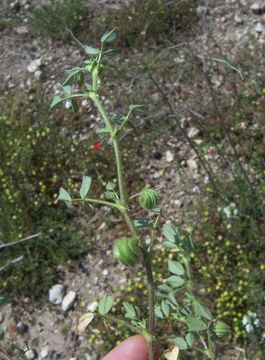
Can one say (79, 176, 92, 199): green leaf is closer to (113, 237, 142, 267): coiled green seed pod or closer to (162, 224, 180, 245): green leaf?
(113, 237, 142, 267): coiled green seed pod

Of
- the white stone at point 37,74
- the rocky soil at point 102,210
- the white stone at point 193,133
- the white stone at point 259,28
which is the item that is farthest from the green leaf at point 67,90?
the white stone at point 37,74

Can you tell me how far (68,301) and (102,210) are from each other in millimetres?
648

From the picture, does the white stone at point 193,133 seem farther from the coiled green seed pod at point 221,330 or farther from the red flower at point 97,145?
the coiled green seed pod at point 221,330

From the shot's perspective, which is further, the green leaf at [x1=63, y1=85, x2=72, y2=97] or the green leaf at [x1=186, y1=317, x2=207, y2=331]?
the green leaf at [x1=186, y1=317, x2=207, y2=331]

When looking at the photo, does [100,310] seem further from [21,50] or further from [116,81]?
[21,50]

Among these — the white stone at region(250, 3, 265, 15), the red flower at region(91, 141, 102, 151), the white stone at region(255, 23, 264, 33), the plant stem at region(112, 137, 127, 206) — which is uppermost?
the plant stem at region(112, 137, 127, 206)

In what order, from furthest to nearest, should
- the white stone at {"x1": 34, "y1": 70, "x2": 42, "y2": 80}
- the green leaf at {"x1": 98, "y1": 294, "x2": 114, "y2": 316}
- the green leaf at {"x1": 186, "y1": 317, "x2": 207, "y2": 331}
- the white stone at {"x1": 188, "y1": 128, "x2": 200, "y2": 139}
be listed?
the white stone at {"x1": 34, "y1": 70, "x2": 42, "y2": 80}
the white stone at {"x1": 188, "y1": 128, "x2": 200, "y2": 139}
the green leaf at {"x1": 186, "y1": 317, "x2": 207, "y2": 331}
the green leaf at {"x1": 98, "y1": 294, "x2": 114, "y2": 316}

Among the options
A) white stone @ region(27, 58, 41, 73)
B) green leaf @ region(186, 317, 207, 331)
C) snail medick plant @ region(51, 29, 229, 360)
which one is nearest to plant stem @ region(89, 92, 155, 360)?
snail medick plant @ region(51, 29, 229, 360)

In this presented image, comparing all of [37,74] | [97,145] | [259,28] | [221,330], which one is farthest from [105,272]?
[259,28]

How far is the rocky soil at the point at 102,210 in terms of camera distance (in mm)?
3363

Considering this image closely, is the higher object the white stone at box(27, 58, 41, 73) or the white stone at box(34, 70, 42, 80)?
the white stone at box(27, 58, 41, 73)

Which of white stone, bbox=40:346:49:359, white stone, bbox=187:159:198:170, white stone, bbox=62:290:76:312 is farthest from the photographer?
white stone, bbox=187:159:198:170

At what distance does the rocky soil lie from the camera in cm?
336

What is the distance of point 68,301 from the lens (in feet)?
11.2
